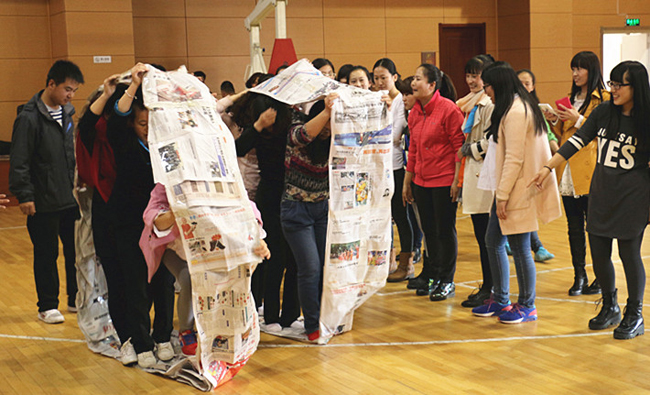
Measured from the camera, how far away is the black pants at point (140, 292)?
3686mm

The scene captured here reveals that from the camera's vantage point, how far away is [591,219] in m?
4.09

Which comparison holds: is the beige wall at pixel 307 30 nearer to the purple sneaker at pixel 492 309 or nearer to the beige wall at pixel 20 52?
the beige wall at pixel 20 52

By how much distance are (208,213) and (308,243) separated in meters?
0.91

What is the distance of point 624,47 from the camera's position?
13.9 meters

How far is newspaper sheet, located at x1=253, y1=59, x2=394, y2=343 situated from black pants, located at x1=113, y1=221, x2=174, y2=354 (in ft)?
2.87

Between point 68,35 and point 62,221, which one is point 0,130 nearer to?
point 68,35

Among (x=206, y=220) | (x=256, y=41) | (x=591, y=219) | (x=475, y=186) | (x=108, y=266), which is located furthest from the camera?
(x=256, y=41)

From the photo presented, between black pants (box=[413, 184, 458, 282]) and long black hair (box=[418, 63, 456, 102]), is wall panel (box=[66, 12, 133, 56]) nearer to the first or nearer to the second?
long black hair (box=[418, 63, 456, 102])

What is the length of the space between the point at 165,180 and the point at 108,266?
85 cm

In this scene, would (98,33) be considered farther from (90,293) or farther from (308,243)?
(308,243)

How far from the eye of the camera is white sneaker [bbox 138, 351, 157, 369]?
12.3 ft

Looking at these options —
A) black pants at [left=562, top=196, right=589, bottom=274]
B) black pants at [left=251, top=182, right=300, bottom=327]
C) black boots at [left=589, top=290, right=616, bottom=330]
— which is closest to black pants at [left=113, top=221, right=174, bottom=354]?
black pants at [left=251, top=182, right=300, bottom=327]

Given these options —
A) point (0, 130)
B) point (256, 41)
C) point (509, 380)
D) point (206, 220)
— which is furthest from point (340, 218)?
point (0, 130)

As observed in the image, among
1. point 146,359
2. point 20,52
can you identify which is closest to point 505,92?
point 146,359
